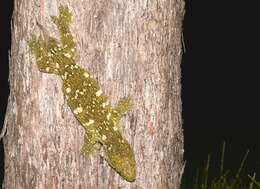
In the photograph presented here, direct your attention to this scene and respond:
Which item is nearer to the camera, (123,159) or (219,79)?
(123,159)

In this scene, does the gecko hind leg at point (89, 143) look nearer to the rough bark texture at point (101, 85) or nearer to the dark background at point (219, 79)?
A: the rough bark texture at point (101, 85)

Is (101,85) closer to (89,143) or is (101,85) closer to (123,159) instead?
(89,143)

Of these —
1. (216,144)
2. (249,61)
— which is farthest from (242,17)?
(216,144)

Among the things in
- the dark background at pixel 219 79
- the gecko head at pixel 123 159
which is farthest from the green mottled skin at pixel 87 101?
the dark background at pixel 219 79

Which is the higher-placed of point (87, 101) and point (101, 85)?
point (101, 85)

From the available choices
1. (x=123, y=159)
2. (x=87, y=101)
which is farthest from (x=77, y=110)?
(x=123, y=159)

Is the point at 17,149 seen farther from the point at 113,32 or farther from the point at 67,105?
the point at 113,32

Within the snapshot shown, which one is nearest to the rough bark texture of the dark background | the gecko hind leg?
the gecko hind leg
